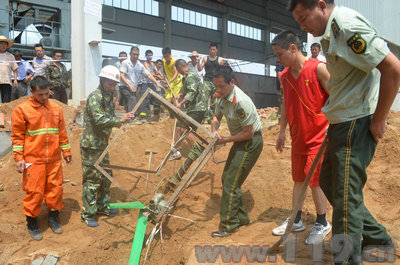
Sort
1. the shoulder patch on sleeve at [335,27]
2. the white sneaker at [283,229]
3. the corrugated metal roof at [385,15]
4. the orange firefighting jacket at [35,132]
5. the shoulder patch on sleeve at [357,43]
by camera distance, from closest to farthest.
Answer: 1. the shoulder patch on sleeve at [357,43]
2. the shoulder patch on sleeve at [335,27]
3. the white sneaker at [283,229]
4. the orange firefighting jacket at [35,132]
5. the corrugated metal roof at [385,15]

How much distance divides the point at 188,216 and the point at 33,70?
5681 mm

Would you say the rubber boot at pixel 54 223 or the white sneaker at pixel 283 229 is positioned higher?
the white sneaker at pixel 283 229

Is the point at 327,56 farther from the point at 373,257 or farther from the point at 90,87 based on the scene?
the point at 90,87

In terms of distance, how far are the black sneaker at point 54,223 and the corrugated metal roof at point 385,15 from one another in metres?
8.42

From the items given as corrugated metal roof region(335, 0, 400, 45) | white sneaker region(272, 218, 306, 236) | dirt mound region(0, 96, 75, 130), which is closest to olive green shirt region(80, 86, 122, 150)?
white sneaker region(272, 218, 306, 236)

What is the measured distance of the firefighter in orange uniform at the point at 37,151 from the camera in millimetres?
3764

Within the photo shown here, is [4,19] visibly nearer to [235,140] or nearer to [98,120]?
[98,120]

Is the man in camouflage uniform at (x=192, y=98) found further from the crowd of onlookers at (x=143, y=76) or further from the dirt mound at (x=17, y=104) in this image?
the dirt mound at (x=17, y=104)

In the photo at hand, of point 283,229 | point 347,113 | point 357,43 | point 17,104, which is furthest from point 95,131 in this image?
point 17,104

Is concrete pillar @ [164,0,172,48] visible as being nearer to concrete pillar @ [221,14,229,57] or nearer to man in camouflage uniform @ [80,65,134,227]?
concrete pillar @ [221,14,229,57]

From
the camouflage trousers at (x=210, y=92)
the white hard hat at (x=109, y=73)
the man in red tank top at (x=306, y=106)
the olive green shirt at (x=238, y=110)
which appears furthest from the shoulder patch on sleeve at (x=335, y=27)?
the camouflage trousers at (x=210, y=92)

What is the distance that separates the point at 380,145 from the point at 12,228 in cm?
539

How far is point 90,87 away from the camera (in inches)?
316

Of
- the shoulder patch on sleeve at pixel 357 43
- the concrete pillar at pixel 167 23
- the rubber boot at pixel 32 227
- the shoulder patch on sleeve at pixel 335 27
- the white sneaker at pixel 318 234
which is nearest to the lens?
the shoulder patch on sleeve at pixel 357 43
